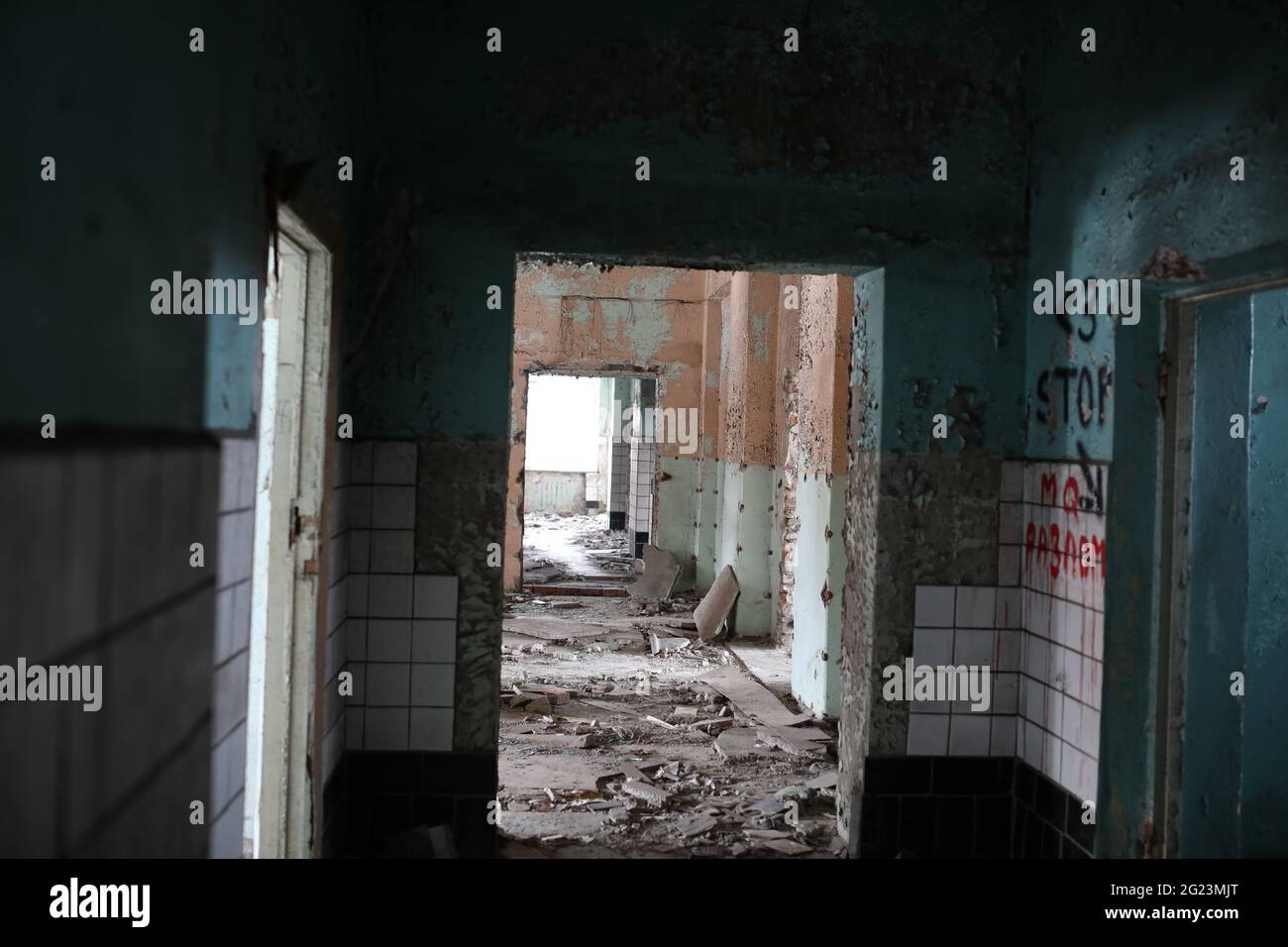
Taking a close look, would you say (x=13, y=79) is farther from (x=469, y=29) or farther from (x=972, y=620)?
(x=972, y=620)

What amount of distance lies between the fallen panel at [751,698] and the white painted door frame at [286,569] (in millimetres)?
3152

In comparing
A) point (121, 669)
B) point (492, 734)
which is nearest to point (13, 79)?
point (121, 669)

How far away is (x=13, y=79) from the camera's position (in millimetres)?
1233

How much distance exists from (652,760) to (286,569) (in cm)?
244

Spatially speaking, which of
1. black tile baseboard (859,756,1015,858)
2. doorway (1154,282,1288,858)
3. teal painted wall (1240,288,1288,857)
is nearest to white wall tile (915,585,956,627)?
black tile baseboard (859,756,1015,858)

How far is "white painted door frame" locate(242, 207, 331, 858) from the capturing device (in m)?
2.95

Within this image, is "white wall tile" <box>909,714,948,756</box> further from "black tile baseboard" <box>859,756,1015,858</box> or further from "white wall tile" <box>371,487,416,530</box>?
"white wall tile" <box>371,487,416,530</box>

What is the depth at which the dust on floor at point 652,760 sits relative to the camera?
396cm

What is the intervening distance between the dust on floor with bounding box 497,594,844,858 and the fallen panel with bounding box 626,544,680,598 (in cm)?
232

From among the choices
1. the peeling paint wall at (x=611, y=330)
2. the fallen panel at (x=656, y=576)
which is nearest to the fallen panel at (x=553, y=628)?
the peeling paint wall at (x=611, y=330)

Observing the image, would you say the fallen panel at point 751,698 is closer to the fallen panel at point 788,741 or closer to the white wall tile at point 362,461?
the fallen panel at point 788,741

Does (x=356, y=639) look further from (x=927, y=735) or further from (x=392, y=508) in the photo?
(x=927, y=735)

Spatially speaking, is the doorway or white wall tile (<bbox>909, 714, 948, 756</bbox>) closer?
the doorway
